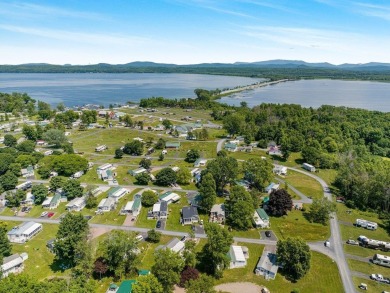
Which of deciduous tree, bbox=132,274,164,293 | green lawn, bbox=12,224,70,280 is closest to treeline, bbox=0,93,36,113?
green lawn, bbox=12,224,70,280

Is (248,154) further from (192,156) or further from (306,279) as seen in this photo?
(306,279)

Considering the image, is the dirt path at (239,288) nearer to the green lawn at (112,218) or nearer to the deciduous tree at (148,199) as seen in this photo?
the green lawn at (112,218)

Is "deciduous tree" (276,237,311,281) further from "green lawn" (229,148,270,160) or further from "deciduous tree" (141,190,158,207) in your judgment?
"green lawn" (229,148,270,160)

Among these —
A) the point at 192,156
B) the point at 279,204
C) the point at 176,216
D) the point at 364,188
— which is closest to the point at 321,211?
the point at 279,204

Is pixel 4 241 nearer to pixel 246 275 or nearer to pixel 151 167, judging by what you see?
pixel 246 275

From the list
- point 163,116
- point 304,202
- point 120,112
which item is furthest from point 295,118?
point 120,112

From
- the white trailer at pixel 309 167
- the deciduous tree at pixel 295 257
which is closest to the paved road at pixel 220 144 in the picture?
the white trailer at pixel 309 167
